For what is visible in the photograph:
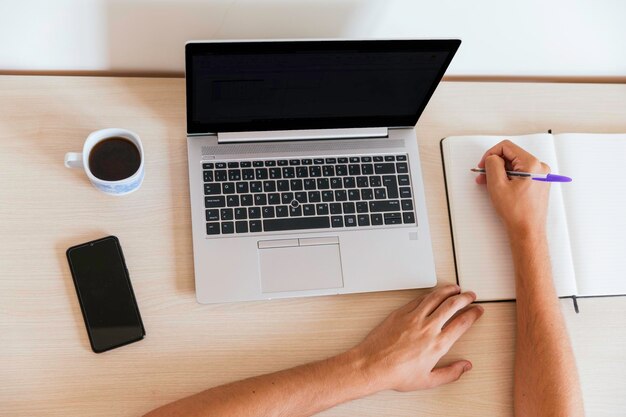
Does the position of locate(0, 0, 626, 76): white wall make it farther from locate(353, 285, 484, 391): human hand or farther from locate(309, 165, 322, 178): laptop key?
locate(353, 285, 484, 391): human hand

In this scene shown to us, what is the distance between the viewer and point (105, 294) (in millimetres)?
821

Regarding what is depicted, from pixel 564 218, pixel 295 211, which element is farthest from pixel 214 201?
pixel 564 218

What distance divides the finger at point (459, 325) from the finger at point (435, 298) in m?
0.04

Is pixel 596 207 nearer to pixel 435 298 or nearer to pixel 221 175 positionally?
pixel 435 298

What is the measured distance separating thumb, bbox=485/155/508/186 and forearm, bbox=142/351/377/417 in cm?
38

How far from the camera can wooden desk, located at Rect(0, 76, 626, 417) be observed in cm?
80

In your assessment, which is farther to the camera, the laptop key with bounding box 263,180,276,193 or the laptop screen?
the laptop key with bounding box 263,180,276,193

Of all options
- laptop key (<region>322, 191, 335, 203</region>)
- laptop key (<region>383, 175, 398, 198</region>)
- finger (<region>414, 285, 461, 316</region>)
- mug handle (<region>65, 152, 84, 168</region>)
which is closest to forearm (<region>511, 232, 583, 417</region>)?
finger (<region>414, 285, 461, 316</region>)

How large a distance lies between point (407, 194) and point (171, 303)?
432 millimetres

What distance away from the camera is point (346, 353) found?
84cm

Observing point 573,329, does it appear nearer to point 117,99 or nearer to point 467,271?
point 467,271

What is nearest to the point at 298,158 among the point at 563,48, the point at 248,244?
the point at 248,244

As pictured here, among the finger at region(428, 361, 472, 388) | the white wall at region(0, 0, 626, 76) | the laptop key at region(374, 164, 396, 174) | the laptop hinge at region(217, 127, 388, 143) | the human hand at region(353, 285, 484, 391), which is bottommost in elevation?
the finger at region(428, 361, 472, 388)

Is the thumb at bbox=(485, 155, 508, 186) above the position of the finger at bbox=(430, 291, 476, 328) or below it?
above
